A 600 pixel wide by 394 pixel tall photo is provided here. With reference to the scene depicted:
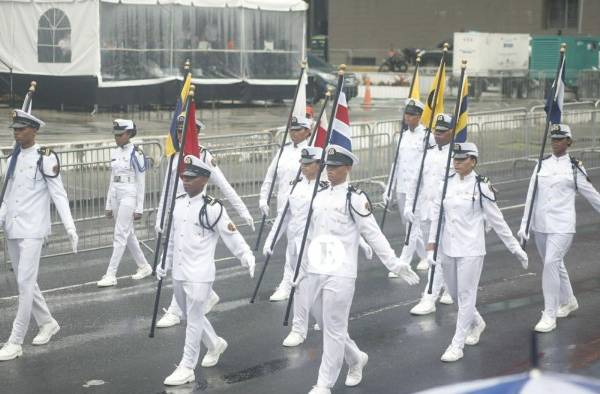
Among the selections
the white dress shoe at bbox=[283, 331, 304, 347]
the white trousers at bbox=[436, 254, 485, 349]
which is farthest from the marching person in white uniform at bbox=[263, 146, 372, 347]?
the white trousers at bbox=[436, 254, 485, 349]

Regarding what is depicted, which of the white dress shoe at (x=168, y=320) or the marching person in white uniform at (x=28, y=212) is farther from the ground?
the marching person in white uniform at (x=28, y=212)

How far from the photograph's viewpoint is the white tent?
1132 inches

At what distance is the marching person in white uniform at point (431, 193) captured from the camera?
12.1 m

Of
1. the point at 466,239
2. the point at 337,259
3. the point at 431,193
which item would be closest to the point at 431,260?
the point at 466,239

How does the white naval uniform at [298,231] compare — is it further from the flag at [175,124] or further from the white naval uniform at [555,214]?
the white naval uniform at [555,214]

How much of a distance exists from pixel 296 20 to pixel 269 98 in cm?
240

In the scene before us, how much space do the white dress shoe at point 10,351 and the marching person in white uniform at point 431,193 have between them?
398 centimetres

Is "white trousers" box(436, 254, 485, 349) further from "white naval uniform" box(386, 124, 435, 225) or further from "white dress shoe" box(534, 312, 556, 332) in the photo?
"white naval uniform" box(386, 124, 435, 225)

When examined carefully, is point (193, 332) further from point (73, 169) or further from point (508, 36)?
point (508, 36)

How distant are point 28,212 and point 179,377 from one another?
220 centimetres

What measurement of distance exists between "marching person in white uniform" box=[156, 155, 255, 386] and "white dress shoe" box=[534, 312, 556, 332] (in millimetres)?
3191

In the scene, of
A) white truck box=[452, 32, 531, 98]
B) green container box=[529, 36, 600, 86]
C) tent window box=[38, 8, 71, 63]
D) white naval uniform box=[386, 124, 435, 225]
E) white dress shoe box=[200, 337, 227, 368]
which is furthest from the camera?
green container box=[529, 36, 600, 86]

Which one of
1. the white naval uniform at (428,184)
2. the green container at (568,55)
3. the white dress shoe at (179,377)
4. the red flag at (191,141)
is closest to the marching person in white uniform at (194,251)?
the white dress shoe at (179,377)

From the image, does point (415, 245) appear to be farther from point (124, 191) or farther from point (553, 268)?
point (124, 191)
